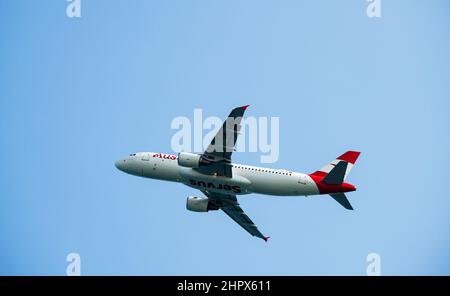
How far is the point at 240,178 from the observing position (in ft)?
205

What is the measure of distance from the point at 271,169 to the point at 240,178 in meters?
3.18

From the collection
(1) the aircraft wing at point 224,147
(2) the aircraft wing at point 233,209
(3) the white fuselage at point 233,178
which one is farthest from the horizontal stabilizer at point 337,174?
(2) the aircraft wing at point 233,209

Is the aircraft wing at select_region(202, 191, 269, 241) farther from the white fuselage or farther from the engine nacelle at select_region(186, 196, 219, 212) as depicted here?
the white fuselage

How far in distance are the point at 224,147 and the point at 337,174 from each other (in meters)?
11.0

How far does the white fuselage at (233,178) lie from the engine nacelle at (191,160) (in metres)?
1.41

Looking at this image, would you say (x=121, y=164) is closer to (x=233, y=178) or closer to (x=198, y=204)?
(x=198, y=204)

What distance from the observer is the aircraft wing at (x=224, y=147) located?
5856cm

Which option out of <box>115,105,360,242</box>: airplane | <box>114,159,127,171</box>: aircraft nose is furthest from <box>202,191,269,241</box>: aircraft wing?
<box>114,159,127,171</box>: aircraft nose

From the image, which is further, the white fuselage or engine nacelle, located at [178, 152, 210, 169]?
engine nacelle, located at [178, 152, 210, 169]

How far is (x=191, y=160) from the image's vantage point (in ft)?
202

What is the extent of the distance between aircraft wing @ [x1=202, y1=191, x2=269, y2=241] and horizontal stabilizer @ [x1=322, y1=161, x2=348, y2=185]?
12.8 metres

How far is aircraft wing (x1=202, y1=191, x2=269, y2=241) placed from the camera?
228ft

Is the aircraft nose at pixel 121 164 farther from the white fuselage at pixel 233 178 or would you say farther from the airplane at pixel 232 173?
the airplane at pixel 232 173
